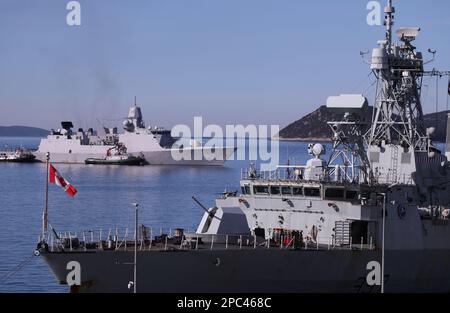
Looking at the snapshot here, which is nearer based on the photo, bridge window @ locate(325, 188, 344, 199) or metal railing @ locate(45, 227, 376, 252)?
metal railing @ locate(45, 227, 376, 252)

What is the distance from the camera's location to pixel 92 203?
86.3 m

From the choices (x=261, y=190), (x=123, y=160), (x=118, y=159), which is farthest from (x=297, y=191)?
(x=118, y=159)

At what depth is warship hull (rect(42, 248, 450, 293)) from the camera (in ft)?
115

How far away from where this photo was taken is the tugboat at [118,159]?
519 ft

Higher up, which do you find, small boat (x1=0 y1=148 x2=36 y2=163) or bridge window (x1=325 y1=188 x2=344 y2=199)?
small boat (x1=0 y1=148 x2=36 y2=163)

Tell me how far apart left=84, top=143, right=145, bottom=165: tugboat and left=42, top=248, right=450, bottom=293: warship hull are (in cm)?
12012

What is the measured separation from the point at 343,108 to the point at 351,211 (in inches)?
173

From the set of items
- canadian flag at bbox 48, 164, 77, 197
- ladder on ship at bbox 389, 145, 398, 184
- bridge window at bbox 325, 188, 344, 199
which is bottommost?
bridge window at bbox 325, 188, 344, 199

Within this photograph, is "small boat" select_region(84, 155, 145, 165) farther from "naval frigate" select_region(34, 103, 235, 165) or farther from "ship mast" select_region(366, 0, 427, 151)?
"ship mast" select_region(366, 0, 427, 151)

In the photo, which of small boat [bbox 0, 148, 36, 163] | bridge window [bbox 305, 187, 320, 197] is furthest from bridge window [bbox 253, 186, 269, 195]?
small boat [bbox 0, 148, 36, 163]

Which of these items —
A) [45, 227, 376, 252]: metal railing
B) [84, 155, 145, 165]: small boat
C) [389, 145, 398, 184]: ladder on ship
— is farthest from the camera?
[84, 155, 145, 165]: small boat

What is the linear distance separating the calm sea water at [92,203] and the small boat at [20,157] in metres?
25.7
